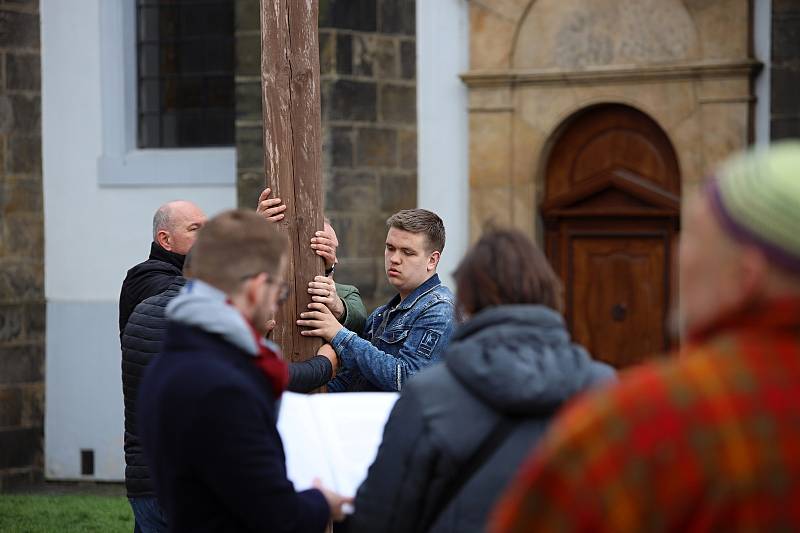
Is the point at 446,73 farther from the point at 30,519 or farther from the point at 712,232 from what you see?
the point at 712,232

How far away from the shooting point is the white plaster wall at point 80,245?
1103 cm

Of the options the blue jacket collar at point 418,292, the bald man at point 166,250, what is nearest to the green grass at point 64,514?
the bald man at point 166,250

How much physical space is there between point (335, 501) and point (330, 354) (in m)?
1.51

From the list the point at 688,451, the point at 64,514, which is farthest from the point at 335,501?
the point at 64,514

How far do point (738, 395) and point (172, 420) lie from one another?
4.84 ft

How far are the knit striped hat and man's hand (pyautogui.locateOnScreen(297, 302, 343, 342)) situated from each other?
2.94 meters

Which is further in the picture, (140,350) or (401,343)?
(140,350)

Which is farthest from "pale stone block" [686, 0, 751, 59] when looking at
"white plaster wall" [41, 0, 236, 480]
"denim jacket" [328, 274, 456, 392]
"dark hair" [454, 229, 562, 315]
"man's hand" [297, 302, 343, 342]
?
"dark hair" [454, 229, 562, 315]

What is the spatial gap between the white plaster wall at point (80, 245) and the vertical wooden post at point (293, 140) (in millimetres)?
6503

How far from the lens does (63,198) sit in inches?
442

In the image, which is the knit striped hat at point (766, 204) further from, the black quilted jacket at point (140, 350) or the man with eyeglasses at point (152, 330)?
the black quilted jacket at point (140, 350)

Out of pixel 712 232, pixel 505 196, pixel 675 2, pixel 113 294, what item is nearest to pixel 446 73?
pixel 505 196

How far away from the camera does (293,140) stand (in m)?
4.62

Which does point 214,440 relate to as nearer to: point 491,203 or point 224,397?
point 224,397
